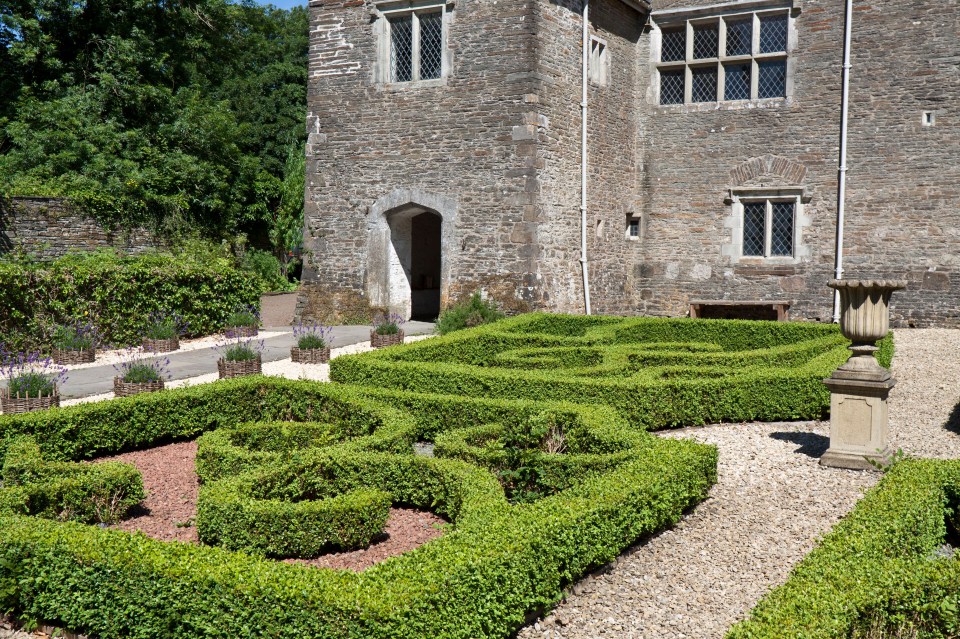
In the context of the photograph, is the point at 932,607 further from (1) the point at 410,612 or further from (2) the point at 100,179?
(2) the point at 100,179

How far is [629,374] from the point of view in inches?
367

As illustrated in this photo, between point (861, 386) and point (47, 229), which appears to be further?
point (47, 229)

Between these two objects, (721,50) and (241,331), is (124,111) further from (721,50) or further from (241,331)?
(721,50)

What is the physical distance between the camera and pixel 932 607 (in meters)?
3.81

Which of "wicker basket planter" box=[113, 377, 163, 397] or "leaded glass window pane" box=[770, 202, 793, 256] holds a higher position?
"leaded glass window pane" box=[770, 202, 793, 256]

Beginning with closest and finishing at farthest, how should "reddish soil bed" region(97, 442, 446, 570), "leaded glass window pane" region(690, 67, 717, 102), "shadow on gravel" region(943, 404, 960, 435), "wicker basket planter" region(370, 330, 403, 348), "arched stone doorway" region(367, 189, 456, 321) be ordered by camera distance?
"reddish soil bed" region(97, 442, 446, 570)
"shadow on gravel" region(943, 404, 960, 435)
"wicker basket planter" region(370, 330, 403, 348)
"arched stone doorway" region(367, 189, 456, 321)
"leaded glass window pane" region(690, 67, 717, 102)

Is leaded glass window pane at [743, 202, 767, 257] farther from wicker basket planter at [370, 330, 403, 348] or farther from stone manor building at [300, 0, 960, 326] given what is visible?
wicker basket planter at [370, 330, 403, 348]

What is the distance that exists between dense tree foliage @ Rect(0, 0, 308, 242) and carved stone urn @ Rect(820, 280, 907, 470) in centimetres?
1318

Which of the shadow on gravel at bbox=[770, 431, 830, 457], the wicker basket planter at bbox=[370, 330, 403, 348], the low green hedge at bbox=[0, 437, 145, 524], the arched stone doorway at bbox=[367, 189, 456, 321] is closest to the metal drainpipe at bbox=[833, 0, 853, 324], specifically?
the arched stone doorway at bbox=[367, 189, 456, 321]

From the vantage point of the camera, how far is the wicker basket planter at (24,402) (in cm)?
840

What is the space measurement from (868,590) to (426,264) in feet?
50.0

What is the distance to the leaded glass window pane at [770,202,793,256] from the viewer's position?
16.2m

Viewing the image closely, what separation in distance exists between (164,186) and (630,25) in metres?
10.1

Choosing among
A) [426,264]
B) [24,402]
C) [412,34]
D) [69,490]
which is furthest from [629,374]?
[426,264]
